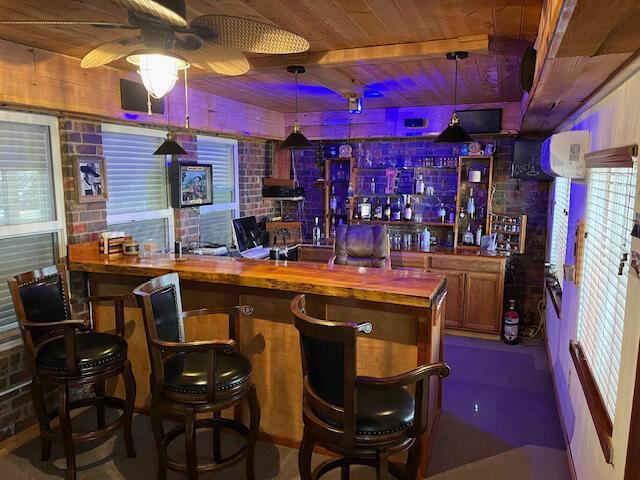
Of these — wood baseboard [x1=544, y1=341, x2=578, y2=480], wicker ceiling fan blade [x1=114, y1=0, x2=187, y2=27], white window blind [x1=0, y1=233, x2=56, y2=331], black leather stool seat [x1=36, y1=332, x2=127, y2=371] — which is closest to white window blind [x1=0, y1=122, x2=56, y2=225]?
white window blind [x1=0, y1=233, x2=56, y2=331]

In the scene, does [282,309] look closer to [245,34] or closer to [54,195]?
[245,34]

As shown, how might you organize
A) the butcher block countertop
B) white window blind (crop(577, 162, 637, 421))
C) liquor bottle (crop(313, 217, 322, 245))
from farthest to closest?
liquor bottle (crop(313, 217, 322, 245)) < the butcher block countertop < white window blind (crop(577, 162, 637, 421))

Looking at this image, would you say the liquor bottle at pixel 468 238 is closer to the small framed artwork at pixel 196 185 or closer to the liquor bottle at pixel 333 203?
the liquor bottle at pixel 333 203

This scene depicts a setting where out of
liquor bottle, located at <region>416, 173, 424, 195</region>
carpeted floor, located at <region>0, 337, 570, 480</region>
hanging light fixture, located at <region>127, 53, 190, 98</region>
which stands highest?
A: hanging light fixture, located at <region>127, 53, 190, 98</region>

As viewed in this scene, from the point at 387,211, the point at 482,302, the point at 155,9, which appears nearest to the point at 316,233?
the point at 387,211

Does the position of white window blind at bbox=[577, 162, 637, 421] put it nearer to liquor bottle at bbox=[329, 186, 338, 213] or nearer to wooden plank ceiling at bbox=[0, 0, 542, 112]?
wooden plank ceiling at bbox=[0, 0, 542, 112]

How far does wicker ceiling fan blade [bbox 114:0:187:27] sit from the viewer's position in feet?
5.04

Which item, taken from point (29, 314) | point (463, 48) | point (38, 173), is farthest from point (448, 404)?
point (38, 173)

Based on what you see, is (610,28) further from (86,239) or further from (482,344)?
(482,344)

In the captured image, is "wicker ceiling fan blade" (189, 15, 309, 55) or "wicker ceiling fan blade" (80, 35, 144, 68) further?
"wicker ceiling fan blade" (80, 35, 144, 68)

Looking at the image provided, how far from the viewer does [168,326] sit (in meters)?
2.64

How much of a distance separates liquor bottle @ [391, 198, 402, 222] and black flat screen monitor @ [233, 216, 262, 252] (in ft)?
5.54

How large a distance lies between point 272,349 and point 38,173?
2.05 m

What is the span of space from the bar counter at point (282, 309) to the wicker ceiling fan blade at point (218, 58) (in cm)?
119
